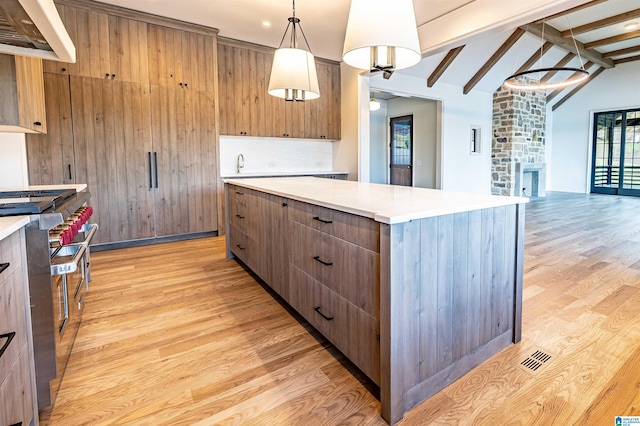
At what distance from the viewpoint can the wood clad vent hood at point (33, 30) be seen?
46.8 inches

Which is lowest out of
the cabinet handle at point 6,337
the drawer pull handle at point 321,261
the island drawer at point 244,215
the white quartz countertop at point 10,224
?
the cabinet handle at point 6,337

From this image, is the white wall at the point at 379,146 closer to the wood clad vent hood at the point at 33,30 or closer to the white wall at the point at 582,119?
the white wall at the point at 582,119

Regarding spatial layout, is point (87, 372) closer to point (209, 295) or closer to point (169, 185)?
point (209, 295)

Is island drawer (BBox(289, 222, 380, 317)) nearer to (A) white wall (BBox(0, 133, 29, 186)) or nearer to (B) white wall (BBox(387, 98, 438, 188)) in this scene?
(A) white wall (BBox(0, 133, 29, 186))

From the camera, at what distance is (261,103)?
526 centimetres

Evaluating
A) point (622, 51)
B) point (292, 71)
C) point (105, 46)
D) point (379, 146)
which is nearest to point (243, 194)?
point (292, 71)

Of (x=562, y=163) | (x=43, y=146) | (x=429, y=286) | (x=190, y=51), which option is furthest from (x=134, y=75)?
(x=562, y=163)

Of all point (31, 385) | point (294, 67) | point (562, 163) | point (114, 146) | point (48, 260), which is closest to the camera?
point (31, 385)

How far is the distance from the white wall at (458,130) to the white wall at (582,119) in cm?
358

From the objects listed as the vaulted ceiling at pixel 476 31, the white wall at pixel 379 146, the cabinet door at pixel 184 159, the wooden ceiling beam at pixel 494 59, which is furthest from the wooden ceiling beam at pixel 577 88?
the cabinet door at pixel 184 159

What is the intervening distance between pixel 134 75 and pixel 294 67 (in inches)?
96.7

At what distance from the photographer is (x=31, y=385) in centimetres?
126

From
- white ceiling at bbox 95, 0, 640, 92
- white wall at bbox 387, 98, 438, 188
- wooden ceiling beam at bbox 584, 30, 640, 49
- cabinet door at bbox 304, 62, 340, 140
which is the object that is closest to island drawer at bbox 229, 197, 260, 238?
white ceiling at bbox 95, 0, 640, 92

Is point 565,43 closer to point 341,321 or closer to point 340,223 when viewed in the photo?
point 340,223
